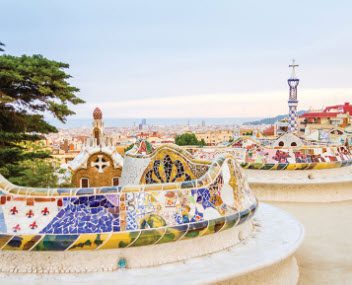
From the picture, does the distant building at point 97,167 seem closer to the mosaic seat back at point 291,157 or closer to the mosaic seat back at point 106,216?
the mosaic seat back at point 291,157

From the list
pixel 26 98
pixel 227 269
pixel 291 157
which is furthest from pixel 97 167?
pixel 227 269

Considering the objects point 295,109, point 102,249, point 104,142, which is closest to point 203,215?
point 102,249

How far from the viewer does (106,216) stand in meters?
5.54

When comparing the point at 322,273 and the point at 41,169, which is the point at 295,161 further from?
the point at 41,169

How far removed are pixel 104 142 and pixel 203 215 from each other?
12.1 metres

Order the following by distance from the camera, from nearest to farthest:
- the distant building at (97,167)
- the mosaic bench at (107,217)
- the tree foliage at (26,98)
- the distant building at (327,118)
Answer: the mosaic bench at (107,217) < the tree foliage at (26,98) < the distant building at (97,167) < the distant building at (327,118)

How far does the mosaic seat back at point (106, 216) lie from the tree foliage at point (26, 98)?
6643 mm

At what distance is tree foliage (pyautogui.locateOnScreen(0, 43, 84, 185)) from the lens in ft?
39.0

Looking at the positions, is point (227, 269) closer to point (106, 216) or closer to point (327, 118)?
point (106, 216)

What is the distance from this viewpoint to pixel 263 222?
775cm

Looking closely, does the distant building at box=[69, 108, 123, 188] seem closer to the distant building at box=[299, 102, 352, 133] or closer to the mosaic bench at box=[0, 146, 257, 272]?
the mosaic bench at box=[0, 146, 257, 272]

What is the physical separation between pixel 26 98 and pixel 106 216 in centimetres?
833

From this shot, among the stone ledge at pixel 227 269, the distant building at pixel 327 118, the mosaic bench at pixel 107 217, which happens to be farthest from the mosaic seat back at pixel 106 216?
the distant building at pixel 327 118

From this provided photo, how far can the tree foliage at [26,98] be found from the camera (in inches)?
468
